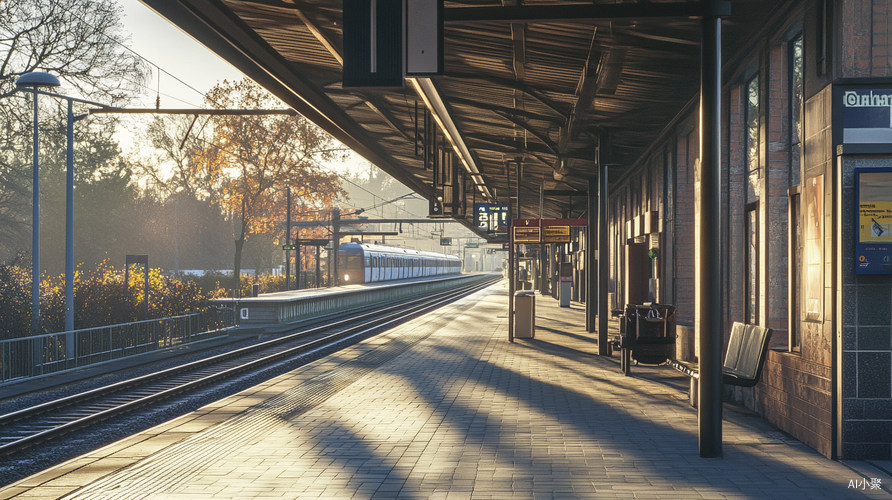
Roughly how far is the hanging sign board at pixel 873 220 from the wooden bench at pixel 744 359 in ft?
4.39

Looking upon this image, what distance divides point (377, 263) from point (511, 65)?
39.5 m

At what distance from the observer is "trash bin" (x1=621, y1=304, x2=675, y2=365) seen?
1104 cm

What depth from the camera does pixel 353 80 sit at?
19.3 ft

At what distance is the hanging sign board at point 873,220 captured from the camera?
596 centimetres

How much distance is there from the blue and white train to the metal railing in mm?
23354

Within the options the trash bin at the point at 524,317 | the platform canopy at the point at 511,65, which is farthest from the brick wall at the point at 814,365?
the trash bin at the point at 524,317

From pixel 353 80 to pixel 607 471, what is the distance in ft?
12.0

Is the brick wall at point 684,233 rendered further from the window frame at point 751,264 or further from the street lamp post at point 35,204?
the street lamp post at point 35,204

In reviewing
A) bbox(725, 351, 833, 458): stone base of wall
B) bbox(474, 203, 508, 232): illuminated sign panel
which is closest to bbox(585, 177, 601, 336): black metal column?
bbox(474, 203, 508, 232): illuminated sign panel

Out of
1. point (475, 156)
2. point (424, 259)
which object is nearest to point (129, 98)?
point (475, 156)

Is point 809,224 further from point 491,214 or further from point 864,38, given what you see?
point 491,214

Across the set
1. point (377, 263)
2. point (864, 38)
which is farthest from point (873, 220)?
point (377, 263)

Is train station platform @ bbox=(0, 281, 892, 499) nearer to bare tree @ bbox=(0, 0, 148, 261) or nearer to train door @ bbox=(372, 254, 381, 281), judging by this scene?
bare tree @ bbox=(0, 0, 148, 261)

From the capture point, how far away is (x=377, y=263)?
161ft
